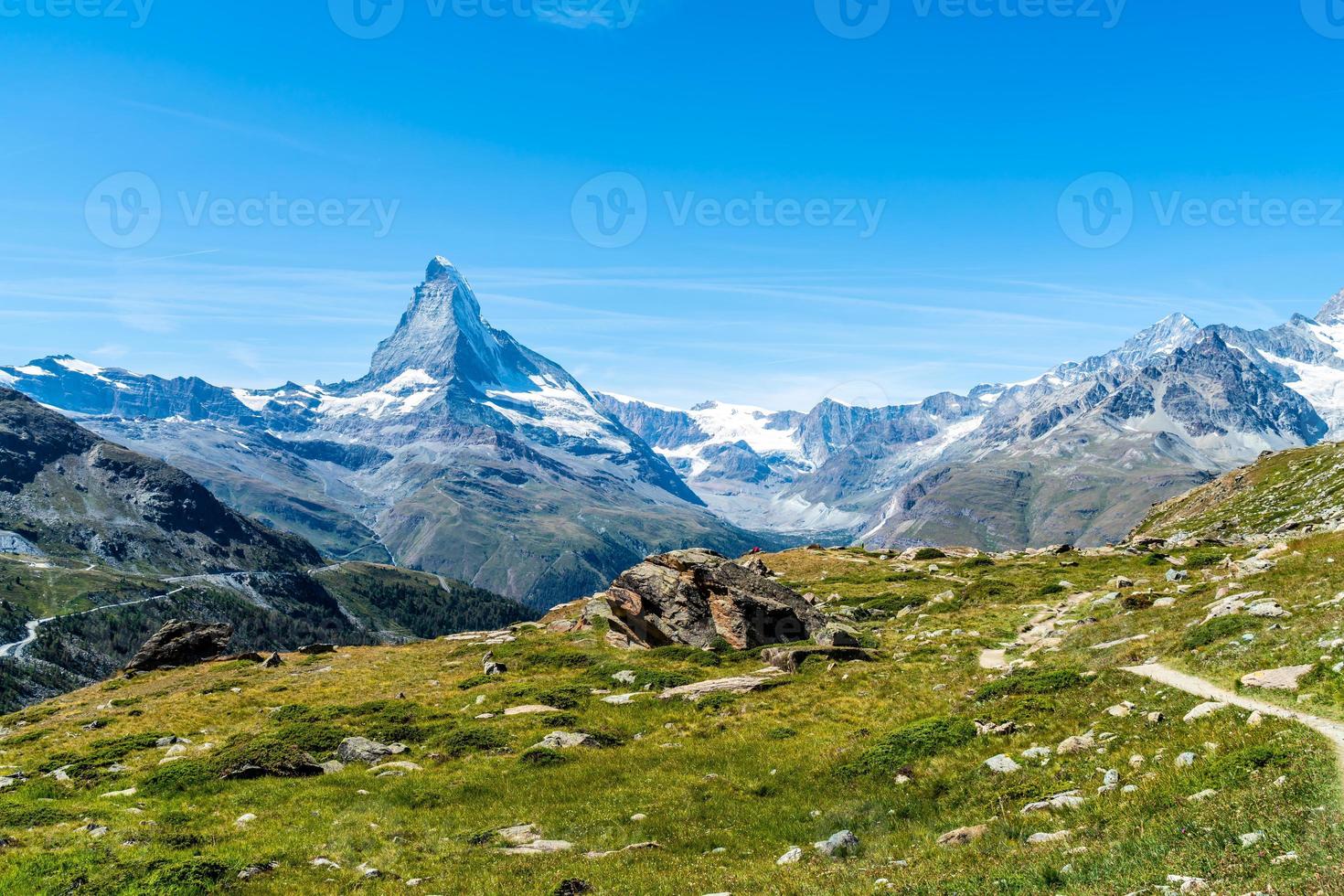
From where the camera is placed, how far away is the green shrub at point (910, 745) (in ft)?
74.0

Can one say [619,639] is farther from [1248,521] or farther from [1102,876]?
[1248,521]

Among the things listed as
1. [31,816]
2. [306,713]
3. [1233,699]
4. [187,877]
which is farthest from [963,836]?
[306,713]

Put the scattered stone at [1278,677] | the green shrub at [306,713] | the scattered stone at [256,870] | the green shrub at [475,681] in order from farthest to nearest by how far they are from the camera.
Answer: the green shrub at [475,681] → the green shrub at [306,713] → the scattered stone at [1278,677] → the scattered stone at [256,870]

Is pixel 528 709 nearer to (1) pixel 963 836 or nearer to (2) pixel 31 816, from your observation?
(2) pixel 31 816

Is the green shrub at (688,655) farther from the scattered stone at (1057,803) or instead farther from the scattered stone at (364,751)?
the scattered stone at (1057,803)

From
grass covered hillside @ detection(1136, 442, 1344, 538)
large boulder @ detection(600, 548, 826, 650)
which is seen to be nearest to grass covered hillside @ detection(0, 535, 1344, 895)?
large boulder @ detection(600, 548, 826, 650)

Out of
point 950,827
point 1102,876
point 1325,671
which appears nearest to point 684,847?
point 950,827

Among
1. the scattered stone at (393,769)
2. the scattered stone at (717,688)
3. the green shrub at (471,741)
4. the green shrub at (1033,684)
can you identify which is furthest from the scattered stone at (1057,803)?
the scattered stone at (393,769)

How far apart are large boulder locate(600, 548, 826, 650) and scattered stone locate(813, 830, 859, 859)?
2990 centimetres

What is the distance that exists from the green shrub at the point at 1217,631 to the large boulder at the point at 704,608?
2478cm

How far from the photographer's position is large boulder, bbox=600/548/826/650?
48.9 metres

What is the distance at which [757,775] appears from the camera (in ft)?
80.5

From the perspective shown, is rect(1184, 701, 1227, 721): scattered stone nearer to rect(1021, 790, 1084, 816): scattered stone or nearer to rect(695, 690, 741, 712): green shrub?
rect(1021, 790, 1084, 816): scattered stone

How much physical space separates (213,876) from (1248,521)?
10333 centimetres
